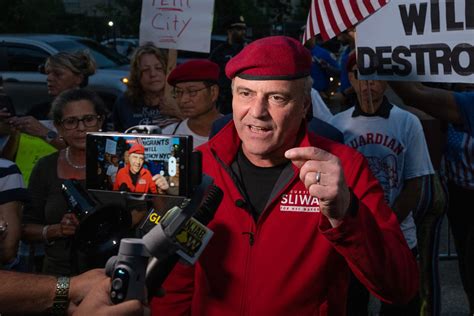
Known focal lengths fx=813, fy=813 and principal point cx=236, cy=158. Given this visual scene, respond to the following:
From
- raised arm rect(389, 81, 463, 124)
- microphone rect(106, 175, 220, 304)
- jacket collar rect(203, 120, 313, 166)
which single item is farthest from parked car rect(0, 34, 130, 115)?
microphone rect(106, 175, 220, 304)

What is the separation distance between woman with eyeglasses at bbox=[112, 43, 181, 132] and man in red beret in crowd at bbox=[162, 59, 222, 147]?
0.81 metres

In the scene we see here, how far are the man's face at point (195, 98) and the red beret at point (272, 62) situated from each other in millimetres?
2499

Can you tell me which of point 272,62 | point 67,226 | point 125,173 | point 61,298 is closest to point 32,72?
point 67,226

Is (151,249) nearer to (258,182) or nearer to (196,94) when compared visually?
(258,182)

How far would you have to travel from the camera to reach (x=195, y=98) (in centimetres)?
526

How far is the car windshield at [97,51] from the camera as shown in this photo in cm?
1489

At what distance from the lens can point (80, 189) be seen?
10.3 ft

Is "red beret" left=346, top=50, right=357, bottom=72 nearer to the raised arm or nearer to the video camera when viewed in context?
the raised arm

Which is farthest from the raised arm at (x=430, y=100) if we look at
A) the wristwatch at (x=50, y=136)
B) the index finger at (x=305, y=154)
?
the wristwatch at (x=50, y=136)

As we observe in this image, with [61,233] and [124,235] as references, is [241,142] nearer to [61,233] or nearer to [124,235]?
[124,235]

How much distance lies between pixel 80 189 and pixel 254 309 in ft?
3.02

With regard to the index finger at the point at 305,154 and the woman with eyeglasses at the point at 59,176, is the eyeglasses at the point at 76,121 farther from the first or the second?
the index finger at the point at 305,154

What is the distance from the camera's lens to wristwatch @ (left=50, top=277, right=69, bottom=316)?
2429 mm

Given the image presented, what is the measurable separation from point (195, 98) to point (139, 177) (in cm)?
343
